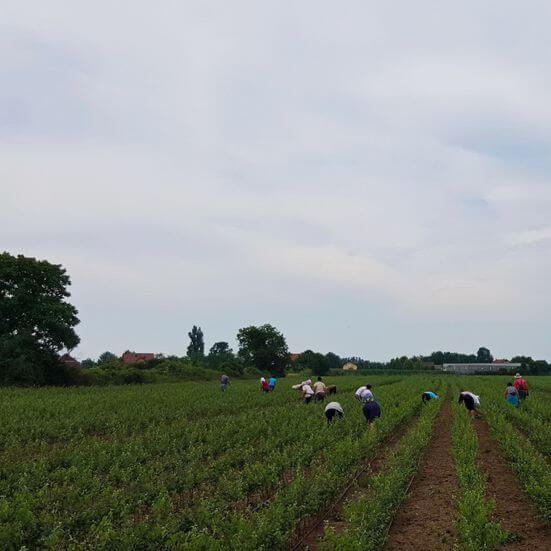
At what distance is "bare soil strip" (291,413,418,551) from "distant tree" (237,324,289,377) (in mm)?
79439

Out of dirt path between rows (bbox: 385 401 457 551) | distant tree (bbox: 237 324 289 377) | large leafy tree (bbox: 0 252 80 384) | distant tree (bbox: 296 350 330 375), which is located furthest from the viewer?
distant tree (bbox: 296 350 330 375)

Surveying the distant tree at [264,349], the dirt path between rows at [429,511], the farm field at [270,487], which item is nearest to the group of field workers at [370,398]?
the farm field at [270,487]

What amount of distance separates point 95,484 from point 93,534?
8.16ft

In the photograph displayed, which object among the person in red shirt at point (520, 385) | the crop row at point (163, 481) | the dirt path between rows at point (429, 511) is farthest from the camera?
the person in red shirt at point (520, 385)

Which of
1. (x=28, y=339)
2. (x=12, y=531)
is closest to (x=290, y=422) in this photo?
(x=12, y=531)

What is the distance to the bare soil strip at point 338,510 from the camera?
7.44m

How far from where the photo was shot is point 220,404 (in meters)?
24.2

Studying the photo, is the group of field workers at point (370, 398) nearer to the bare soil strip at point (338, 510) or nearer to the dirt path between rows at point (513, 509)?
the bare soil strip at point (338, 510)

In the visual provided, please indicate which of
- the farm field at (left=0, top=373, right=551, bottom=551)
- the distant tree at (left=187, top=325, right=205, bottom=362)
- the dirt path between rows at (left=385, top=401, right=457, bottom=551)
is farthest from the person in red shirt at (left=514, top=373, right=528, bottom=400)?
the distant tree at (left=187, top=325, right=205, bottom=362)

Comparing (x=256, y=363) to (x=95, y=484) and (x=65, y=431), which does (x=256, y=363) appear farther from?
(x=95, y=484)

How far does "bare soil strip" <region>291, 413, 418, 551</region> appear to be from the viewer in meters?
7.44

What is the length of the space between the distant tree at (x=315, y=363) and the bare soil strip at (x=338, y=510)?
3390 inches

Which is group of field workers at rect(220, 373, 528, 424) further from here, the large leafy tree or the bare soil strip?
the large leafy tree

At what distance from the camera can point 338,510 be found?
29.5 ft
